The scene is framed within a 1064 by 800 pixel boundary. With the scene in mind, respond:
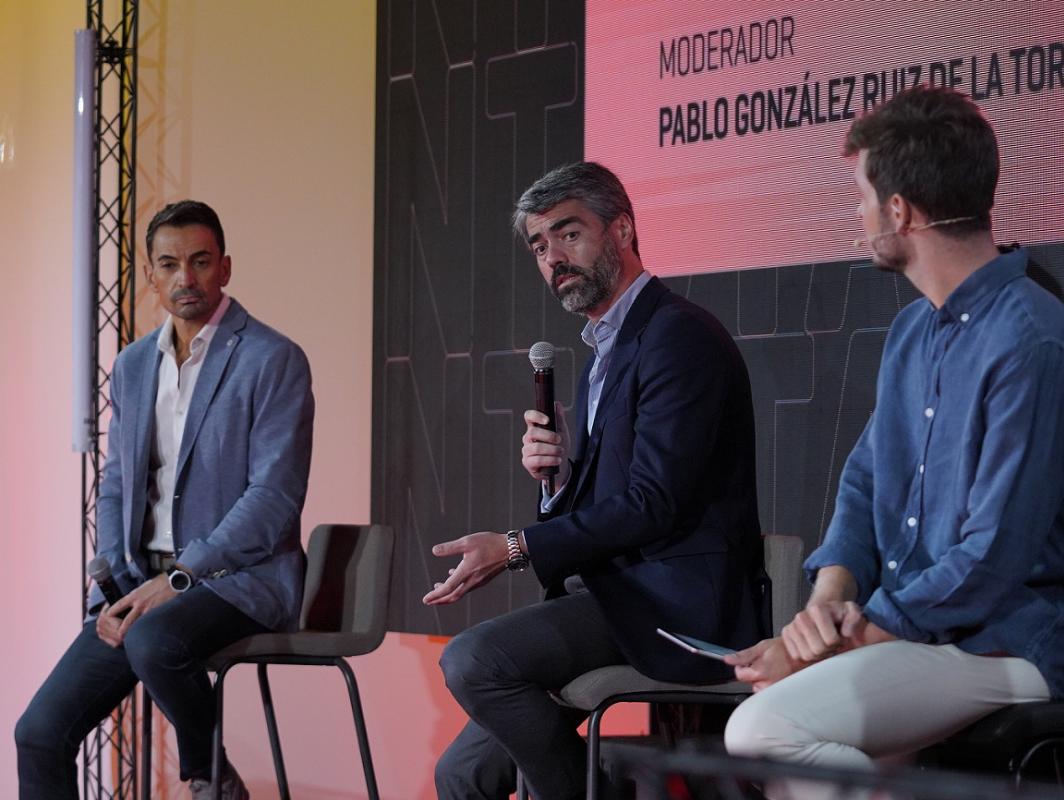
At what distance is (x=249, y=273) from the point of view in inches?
185

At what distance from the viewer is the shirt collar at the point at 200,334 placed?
3.53m

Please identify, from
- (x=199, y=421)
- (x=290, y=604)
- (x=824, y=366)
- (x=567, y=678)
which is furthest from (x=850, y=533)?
(x=199, y=421)

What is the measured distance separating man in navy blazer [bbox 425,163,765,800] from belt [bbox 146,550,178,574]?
1174 mm

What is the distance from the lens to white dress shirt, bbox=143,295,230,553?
346 centimetres

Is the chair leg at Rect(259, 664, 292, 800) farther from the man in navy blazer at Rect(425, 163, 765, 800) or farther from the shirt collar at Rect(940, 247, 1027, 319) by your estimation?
the shirt collar at Rect(940, 247, 1027, 319)

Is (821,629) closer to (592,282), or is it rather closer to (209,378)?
(592,282)

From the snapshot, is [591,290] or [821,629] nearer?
[821,629]

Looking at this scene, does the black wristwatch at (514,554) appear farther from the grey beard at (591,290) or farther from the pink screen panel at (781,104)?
the pink screen panel at (781,104)

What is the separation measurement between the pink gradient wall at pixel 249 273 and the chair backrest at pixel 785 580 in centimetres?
188

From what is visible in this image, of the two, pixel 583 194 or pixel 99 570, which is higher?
pixel 583 194

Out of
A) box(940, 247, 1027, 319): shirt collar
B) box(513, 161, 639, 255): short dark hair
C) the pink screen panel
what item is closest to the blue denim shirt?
box(940, 247, 1027, 319): shirt collar

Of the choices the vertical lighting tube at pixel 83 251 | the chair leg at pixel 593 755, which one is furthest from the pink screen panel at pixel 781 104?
the vertical lighting tube at pixel 83 251

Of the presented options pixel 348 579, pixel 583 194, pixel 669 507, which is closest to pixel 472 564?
pixel 669 507

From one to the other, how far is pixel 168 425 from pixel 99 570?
0.44 meters
